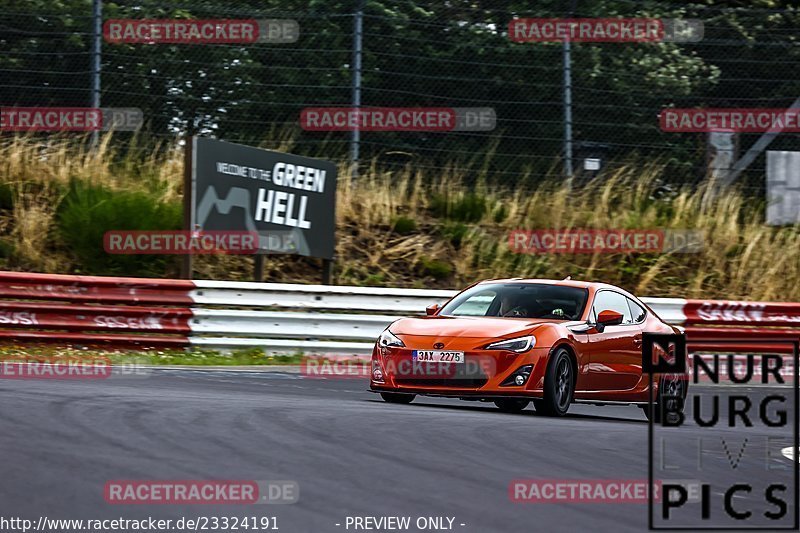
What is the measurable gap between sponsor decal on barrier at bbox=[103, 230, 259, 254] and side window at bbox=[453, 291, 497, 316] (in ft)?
18.0

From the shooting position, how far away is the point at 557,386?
37.1ft

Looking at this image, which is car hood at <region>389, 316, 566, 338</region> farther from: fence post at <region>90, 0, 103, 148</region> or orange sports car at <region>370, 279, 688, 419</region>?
fence post at <region>90, 0, 103, 148</region>

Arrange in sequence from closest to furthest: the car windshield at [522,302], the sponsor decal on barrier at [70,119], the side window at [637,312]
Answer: the car windshield at [522,302] → the side window at [637,312] → the sponsor decal on barrier at [70,119]

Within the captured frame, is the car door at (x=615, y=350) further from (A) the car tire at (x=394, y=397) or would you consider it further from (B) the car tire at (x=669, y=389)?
(A) the car tire at (x=394, y=397)

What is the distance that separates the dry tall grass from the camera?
20.4 m

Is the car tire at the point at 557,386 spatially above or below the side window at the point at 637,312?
below

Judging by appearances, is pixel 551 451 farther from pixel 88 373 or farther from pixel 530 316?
pixel 88 373

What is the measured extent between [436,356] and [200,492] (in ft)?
15.9

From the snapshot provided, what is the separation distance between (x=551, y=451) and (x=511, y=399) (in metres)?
2.46

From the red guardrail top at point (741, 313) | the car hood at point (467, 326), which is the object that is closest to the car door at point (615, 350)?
the car hood at point (467, 326)

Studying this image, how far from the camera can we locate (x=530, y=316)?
12.1m

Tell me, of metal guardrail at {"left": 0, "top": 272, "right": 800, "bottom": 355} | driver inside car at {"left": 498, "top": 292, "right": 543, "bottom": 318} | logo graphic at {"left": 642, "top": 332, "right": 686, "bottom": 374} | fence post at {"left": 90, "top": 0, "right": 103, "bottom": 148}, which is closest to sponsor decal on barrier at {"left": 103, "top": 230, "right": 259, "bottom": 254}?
metal guardrail at {"left": 0, "top": 272, "right": 800, "bottom": 355}

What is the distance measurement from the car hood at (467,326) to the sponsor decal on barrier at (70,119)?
8.72 metres

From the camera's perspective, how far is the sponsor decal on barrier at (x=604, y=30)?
826 inches
